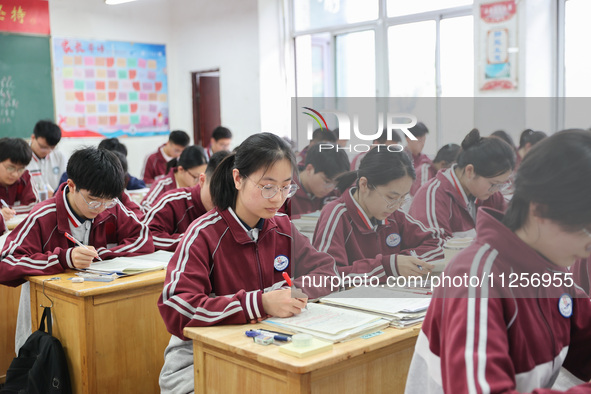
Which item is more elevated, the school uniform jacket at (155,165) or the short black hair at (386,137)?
the short black hair at (386,137)

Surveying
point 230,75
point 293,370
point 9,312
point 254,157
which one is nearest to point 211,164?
point 254,157

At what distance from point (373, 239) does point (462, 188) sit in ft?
1.00

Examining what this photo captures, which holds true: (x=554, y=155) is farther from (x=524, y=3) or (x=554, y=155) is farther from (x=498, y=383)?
(x=524, y=3)

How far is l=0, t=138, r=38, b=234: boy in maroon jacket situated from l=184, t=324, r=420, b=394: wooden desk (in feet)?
8.25

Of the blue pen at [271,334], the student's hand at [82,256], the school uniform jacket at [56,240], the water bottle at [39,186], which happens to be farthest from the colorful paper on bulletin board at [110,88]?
the blue pen at [271,334]

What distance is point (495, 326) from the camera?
940 millimetres

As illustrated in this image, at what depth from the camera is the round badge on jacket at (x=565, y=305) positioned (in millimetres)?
1078

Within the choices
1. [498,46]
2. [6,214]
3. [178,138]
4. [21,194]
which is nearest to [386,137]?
[6,214]

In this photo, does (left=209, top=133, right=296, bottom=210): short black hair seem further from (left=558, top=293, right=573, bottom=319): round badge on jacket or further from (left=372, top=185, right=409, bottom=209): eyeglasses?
(left=558, top=293, right=573, bottom=319): round badge on jacket

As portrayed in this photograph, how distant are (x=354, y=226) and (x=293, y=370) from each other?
47 cm

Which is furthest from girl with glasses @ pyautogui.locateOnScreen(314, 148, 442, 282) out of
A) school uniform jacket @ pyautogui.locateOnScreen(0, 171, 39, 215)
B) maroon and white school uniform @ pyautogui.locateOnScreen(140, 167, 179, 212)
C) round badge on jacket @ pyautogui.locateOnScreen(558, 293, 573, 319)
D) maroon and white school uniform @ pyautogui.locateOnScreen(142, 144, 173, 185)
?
maroon and white school uniform @ pyautogui.locateOnScreen(142, 144, 173, 185)

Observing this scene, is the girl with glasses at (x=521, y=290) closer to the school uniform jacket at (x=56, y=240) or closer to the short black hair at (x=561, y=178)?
the short black hair at (x=561, y=178)

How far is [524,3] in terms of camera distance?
16.4 feet

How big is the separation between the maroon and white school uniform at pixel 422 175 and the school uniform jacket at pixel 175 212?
1609mm
